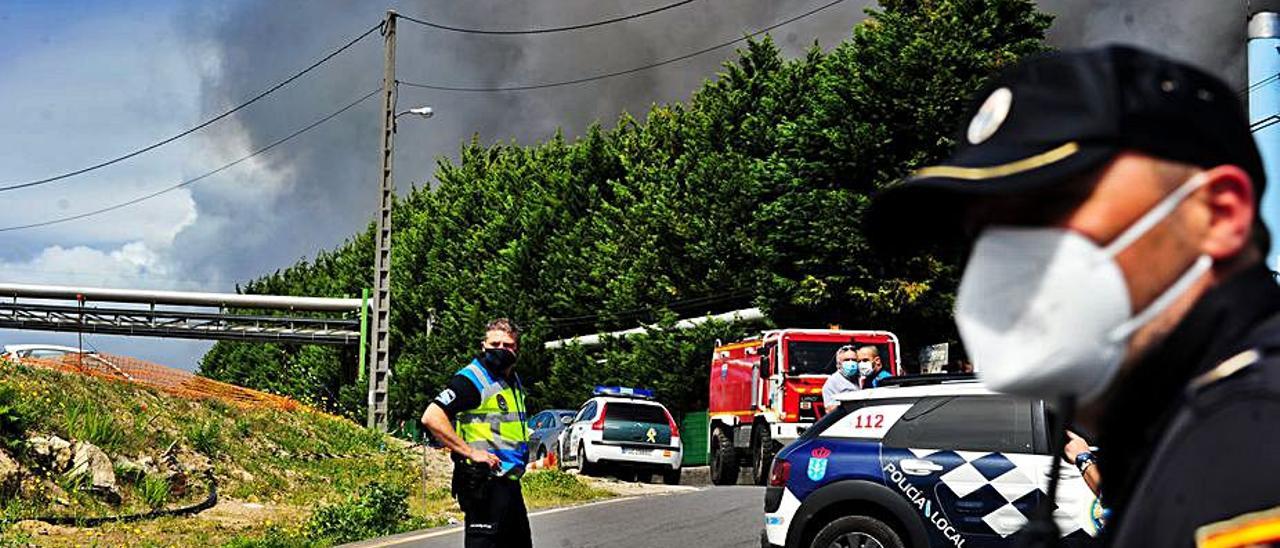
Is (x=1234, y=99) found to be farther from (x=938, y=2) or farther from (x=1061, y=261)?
(x=938, y=2)

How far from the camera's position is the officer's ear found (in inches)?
53.4

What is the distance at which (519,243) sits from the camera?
5353 centimetres

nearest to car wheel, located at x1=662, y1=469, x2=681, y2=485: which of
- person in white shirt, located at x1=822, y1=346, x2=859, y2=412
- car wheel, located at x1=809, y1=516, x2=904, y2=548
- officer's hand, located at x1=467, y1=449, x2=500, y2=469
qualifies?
person in white shirt, located at x1=822, y1=346, x2=859, y2=412

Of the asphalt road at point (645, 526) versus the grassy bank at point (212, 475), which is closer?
the asphalt road at point (645, 526)

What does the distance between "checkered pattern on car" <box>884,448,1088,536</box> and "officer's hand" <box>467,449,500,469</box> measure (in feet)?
9.77

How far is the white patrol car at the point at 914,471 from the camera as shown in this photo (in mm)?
9305

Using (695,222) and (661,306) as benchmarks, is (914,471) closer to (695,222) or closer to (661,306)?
(695,222)

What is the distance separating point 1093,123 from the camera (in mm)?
1368

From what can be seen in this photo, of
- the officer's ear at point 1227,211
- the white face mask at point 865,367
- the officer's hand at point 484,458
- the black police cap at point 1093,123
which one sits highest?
the white face mask at point 865,367

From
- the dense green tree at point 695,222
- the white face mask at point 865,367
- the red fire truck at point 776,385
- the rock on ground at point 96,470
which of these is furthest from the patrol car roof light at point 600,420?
the white face mask at point 865,367

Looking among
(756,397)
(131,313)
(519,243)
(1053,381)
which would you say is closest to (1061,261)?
(1053,381)

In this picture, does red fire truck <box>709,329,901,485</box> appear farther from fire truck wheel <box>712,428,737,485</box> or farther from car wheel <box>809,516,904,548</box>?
car wheel <box>809,516,904,548</box>

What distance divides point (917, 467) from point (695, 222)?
3253cm

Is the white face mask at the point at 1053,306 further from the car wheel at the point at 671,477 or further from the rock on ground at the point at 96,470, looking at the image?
the car wheel at the point at 671,477
